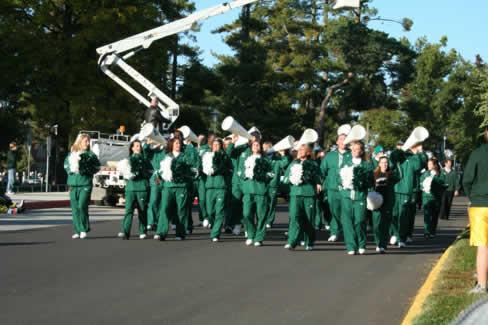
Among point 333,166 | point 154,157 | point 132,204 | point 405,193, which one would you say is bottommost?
point 132,204

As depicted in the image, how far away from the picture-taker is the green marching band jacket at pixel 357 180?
1419 cm

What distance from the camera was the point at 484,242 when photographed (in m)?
9.55

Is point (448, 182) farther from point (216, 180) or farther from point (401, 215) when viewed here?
point (216, 180)

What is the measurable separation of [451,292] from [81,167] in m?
7.95

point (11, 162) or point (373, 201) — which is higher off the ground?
point (11, 162)

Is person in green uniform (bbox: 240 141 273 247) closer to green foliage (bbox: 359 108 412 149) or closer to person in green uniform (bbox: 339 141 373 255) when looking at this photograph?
person in green uniform (bbox: 339 141 373 255)

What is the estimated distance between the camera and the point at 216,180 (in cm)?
1647

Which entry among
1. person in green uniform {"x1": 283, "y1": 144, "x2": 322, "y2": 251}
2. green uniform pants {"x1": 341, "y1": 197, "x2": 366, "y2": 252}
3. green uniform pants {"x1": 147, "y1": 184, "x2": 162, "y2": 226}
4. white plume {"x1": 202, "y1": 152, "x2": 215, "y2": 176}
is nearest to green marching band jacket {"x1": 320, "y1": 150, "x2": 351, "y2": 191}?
person in green uniform {"x1": 283, "y1": 144, "x2": 322, "y2": 251}

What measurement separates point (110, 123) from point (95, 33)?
4001 millimetres

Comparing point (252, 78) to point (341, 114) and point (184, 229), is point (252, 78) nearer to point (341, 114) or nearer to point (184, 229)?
point (341, 114)

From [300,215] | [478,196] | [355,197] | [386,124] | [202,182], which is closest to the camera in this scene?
[478,196]

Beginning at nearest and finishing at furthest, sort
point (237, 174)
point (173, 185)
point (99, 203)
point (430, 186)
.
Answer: point (173, 185), point (237, 174), point (430, 186), point (99, 203)

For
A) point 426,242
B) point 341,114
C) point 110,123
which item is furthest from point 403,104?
point 426,242

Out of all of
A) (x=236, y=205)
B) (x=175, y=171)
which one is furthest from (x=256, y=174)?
(x=236, y=205)
